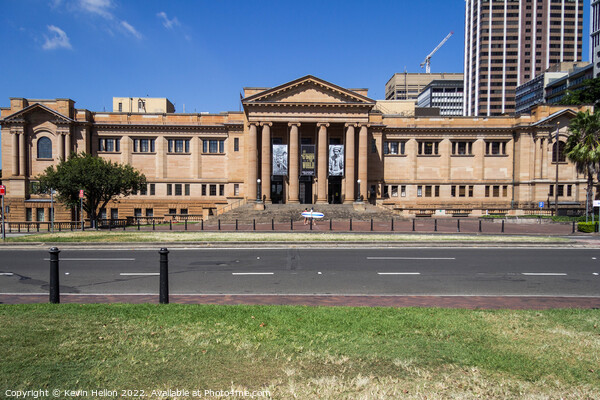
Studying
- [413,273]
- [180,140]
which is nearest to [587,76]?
[180,140]

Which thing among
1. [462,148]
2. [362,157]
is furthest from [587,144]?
[362,157]

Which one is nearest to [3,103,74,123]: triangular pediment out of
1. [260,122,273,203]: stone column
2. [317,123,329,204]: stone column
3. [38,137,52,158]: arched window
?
[38,137,52,158]: arched window

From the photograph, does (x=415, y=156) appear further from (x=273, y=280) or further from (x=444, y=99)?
(x=444, y=99)

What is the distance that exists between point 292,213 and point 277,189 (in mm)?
12554

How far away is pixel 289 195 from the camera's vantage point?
49.1 meters

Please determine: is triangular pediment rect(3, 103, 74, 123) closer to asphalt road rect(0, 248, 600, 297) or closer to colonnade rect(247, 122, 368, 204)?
colonnade rect(247, 122, 368, 204)

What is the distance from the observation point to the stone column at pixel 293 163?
48.7m

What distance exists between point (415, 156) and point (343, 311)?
174 feet

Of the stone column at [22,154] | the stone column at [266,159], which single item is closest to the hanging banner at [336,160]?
the stone column at [266,159]

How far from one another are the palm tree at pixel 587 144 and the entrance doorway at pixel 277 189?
1346 inches

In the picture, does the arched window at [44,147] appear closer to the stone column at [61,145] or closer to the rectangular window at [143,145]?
the stone column at [61,145]

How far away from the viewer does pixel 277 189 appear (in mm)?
55000

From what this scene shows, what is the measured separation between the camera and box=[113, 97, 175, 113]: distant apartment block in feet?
217

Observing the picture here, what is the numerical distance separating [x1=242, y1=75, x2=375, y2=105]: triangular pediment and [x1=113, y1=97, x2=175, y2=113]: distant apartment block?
82.4ft
